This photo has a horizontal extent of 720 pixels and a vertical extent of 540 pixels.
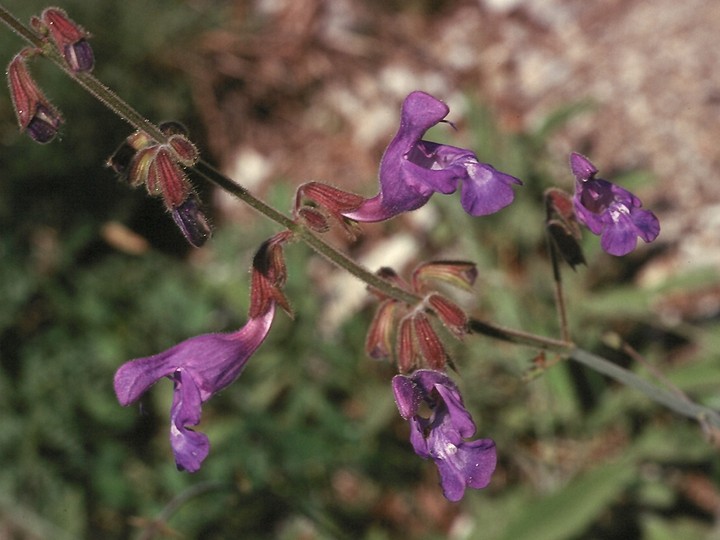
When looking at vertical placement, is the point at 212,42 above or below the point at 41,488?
above

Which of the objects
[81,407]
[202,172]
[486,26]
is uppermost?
[202,172]

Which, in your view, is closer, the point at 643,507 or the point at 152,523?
the point at 152,523

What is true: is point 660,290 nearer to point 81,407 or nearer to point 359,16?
point 81,407

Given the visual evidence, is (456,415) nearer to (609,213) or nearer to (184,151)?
(609,213)

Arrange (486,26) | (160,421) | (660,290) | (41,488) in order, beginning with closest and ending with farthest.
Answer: (660,290)
(41,488)
(160,421)
(486,26)

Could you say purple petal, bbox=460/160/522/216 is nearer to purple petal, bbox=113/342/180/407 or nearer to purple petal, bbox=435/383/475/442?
purple petal, bbox=435/383/475/442

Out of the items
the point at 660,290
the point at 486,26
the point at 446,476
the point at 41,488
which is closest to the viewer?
the point at 446,476

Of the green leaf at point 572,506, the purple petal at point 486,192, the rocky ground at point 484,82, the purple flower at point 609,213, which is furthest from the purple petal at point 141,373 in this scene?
the rocky ground at point 484,82

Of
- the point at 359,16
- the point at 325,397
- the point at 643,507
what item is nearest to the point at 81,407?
the point at 325,397
